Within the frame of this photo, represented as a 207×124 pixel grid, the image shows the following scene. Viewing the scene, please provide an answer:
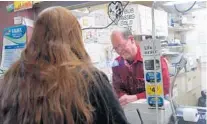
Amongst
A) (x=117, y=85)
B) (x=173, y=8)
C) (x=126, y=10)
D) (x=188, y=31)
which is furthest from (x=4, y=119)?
(x=188, y=31)

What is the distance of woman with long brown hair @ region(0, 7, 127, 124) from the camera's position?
91cm

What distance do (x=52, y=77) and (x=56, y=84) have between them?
0.10 ft

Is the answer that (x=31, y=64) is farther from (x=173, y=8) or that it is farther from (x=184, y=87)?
(x=184, y=87)

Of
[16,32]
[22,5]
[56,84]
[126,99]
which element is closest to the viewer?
[56,84]

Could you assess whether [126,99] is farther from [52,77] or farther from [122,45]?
[52,77]

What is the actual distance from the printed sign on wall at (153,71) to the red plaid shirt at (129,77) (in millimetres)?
180

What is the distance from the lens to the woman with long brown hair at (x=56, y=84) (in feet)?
2.97

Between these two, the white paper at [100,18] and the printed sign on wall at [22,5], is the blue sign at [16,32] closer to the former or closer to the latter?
the printed sign on wall at [22,5]

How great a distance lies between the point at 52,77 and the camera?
2.99 feet

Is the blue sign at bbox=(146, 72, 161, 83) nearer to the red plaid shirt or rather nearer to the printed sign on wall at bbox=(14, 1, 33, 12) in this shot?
the red plaid shirt

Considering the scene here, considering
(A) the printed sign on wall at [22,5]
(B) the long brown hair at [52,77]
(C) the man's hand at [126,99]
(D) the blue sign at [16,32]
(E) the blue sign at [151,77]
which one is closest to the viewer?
(B) the long brown hair at [52,77]

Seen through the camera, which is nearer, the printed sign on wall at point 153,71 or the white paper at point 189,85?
the printed sign on wall at point 153,71

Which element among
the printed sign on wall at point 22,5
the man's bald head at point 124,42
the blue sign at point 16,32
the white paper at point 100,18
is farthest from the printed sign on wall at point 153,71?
the blue sign at point 16,32

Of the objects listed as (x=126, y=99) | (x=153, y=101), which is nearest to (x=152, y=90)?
(x=153, y=101)
